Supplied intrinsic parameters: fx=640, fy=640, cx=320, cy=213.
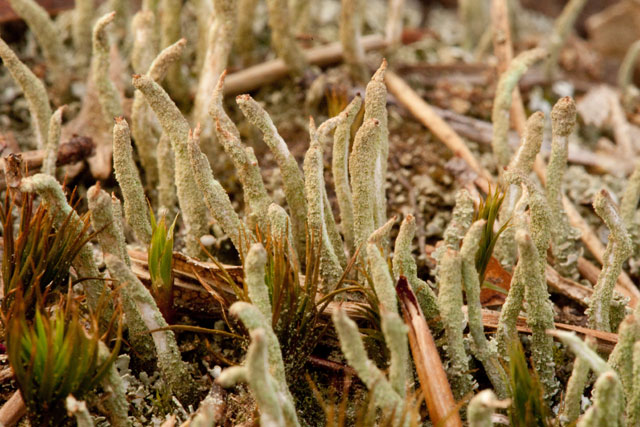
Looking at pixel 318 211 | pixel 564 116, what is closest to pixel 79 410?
pixel 318 211

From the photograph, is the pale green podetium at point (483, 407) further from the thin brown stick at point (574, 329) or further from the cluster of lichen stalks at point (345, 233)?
the thin brown stick at point (574, 329)

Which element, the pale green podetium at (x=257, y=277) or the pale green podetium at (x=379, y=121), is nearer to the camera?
the pale green podetium at (x=257, y=277)

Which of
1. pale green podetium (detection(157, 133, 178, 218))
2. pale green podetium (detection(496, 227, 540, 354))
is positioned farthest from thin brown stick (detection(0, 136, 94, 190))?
pale green podetium (detection(496, 227, 540, 354))

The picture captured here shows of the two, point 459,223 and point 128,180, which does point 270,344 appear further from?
point 459,223

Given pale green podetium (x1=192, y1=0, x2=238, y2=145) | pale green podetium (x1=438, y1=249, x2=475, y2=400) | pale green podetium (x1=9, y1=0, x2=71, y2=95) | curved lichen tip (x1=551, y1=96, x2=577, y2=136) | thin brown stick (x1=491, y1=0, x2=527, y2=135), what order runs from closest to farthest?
pale green podetium (x1=438, y1=249, x2=475, y2=400) → curved lichen tip (x1=551, y1=96, x2=577, y2=136) → pale green podetium (x1=192, y1=0, x2=238, y2=145) → pale green podetium (x1=9, y1=0, x2=71, y2=95) → thin brown stick (x1=491, y1=0, x2=527, y2=135)

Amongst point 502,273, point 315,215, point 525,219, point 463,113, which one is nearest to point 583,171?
point 463,113

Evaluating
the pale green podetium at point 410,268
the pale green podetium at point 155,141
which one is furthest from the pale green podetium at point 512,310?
the pale green podetium at point 155,141

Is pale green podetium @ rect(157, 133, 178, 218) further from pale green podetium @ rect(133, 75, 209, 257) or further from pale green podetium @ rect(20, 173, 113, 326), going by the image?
pale green podetium @ rect(20, 173, 113, 326)

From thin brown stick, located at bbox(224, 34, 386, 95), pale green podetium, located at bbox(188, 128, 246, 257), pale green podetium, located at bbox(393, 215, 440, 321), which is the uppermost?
thin brown stick, located at bbox(224, 34, 386, 95)
